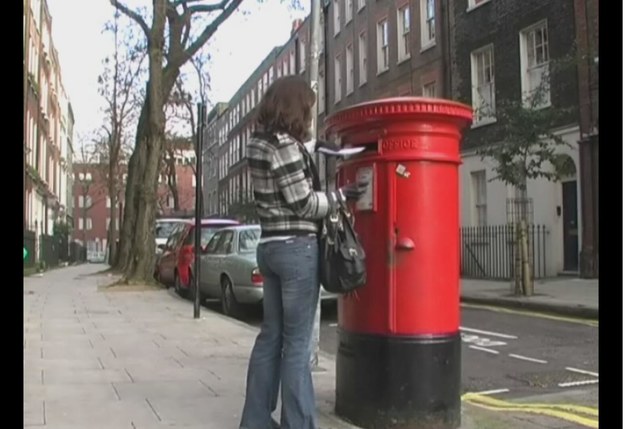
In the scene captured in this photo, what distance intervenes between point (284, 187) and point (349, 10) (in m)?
32.8

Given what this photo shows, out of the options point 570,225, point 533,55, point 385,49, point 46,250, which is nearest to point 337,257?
point 570,225

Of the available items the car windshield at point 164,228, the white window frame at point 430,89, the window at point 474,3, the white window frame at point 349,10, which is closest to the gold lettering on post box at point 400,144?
the window at point 474,3

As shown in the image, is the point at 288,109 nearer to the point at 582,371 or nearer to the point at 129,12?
the point at 582,371

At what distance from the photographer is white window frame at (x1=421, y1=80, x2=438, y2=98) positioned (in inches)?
1002

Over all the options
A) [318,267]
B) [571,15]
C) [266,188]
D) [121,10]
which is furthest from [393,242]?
[121,10]

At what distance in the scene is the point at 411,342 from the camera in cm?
412

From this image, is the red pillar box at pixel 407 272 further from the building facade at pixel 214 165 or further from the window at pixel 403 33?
the building facade at pixel 214 165

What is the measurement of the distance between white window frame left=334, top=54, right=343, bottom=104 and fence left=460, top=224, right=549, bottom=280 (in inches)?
643

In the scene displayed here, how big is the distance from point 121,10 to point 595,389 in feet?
56.4

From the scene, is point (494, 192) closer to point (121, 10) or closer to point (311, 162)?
point (121, 10)

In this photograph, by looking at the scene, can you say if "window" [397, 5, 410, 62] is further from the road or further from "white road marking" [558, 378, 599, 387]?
"white road marking" [558, 378, 599, 387]

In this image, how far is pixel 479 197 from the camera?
2217cm

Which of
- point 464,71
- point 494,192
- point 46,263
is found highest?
point 464,71
